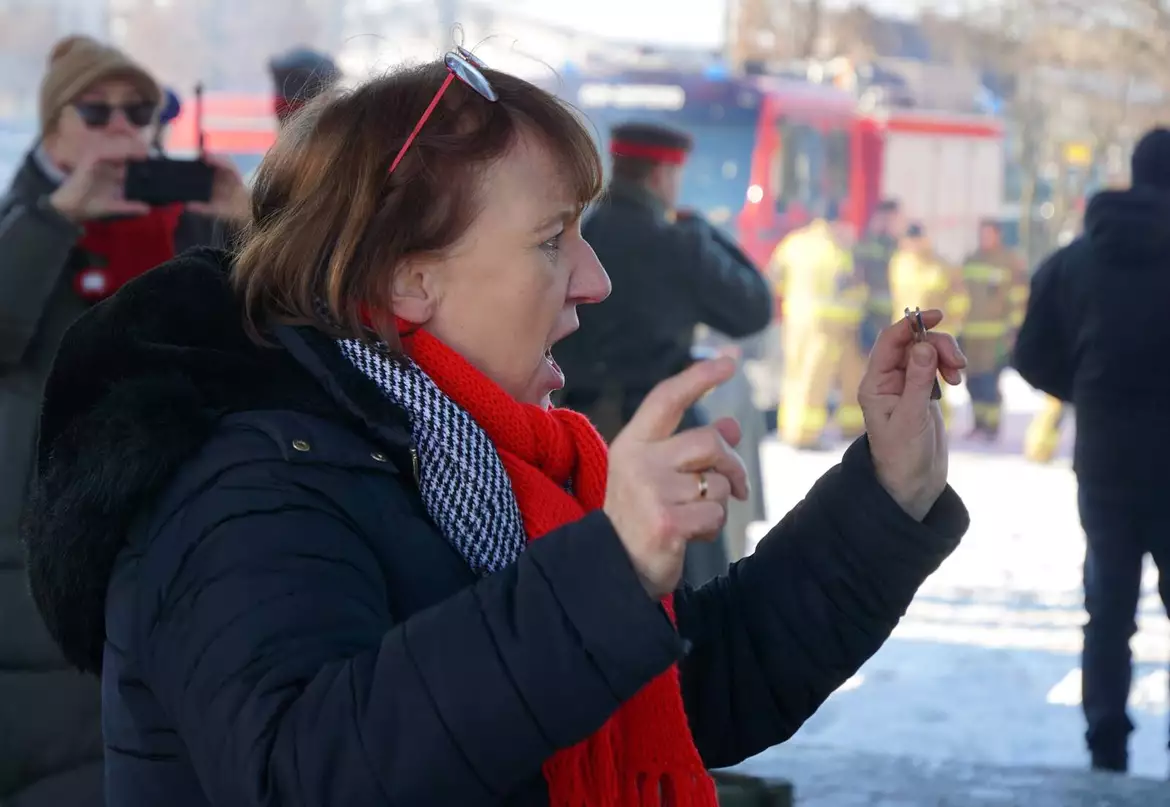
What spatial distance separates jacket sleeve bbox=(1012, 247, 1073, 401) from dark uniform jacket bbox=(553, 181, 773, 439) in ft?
2.69

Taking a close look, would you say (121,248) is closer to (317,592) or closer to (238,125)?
(317,592)

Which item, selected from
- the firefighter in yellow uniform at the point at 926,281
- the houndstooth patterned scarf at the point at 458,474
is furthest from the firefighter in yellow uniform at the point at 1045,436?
the houndstooth patterned scarf at the point at 458,474

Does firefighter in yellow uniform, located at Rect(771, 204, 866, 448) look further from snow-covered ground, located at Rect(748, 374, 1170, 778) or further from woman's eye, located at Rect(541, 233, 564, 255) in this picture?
woman's eye, located at Rect(541, 233, 564, 255)

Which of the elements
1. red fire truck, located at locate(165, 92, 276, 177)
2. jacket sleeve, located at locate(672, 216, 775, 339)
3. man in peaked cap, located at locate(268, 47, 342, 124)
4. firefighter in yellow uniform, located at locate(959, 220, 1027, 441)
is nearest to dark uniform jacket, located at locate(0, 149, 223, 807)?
man in peaked cap, located at locate(268, 47, 342, 124)

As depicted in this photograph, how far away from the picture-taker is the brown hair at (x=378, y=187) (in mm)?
1333

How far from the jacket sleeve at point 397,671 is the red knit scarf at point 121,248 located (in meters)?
1.70

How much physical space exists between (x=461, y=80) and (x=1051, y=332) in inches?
143

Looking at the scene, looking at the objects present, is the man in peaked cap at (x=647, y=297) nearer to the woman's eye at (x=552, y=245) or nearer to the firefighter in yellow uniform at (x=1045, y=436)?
the woman's eye at (x=552, y=245)

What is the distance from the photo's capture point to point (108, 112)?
3.02m

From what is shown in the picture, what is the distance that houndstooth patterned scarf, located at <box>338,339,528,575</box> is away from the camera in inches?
50.4

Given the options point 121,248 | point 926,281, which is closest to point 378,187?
point 121,248

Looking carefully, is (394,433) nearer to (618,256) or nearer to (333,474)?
(333,474)

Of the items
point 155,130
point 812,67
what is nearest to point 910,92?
point 812,67

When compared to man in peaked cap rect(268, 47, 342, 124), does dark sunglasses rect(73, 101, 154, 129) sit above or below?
below
